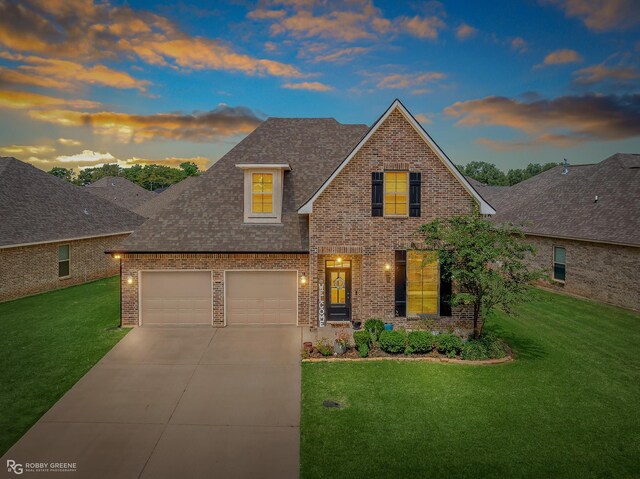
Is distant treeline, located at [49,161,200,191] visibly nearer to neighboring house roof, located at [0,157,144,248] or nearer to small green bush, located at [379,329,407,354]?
neighboring house roof, located at [0,157,144,248]

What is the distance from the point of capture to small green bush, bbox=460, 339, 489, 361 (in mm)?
10953

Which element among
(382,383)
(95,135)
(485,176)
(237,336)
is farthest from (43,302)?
(485,176)

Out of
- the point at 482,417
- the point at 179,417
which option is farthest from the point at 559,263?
the point at 179,417

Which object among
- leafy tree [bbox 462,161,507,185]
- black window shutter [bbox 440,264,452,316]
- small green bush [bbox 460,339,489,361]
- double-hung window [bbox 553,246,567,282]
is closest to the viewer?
small green bush [bbox 460,339,489,361]

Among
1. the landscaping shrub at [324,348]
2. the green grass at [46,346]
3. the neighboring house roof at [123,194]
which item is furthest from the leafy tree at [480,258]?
the neighboring house roof at [123,194]

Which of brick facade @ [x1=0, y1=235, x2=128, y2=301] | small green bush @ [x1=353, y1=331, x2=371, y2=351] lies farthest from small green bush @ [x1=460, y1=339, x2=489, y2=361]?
brick facade @ [x1=0, y1=235, x2=128, y2=301]

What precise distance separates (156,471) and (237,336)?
6.73 m

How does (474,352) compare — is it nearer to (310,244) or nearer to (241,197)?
(310,244)

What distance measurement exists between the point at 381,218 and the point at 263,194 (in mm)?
5044

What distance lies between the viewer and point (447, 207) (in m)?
13.0

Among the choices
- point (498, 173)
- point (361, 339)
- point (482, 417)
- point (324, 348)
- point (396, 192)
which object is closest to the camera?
point (482, 417)

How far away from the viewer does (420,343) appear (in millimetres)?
11133

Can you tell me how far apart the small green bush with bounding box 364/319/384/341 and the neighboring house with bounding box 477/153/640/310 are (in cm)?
784

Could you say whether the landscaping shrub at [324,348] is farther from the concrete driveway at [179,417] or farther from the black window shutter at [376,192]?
the black window shutter at [376,192]
